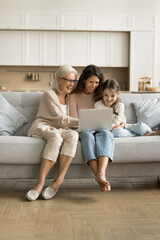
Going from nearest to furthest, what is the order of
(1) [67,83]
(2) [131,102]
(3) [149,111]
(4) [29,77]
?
(1) [67,83] → (3) [149,111] → (2) [131,102] → (4) [29,77]

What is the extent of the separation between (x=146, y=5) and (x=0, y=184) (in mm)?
5815

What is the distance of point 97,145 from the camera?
256 cm

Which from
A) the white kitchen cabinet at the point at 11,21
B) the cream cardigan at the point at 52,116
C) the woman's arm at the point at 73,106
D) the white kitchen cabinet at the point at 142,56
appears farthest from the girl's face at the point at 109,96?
the white kitchen cabinet at the point at 11,21

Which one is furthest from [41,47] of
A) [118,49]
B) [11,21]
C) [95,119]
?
[95,119]

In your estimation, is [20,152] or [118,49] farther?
[118,49]

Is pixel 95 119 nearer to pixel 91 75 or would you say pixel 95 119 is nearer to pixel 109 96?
pixel 109 96

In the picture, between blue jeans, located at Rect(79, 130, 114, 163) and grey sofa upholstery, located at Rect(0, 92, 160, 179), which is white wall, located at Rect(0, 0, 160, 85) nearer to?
grey sofa upholstery, located at Rect(0, 92, 160, 179)

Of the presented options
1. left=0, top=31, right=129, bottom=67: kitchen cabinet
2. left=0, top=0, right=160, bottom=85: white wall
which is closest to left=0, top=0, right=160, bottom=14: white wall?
left=0, top=0, right=160, bottom=85: white wall

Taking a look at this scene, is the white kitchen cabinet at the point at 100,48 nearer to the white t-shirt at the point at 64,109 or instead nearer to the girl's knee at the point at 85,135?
the white t-shirt at the point at 64,109

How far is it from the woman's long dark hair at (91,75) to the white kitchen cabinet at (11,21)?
14.3 feet

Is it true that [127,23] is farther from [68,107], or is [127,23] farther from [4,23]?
[68,107]

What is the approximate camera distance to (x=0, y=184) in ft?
9.75

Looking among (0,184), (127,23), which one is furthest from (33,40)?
(0,184)

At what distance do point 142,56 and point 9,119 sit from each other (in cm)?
491
